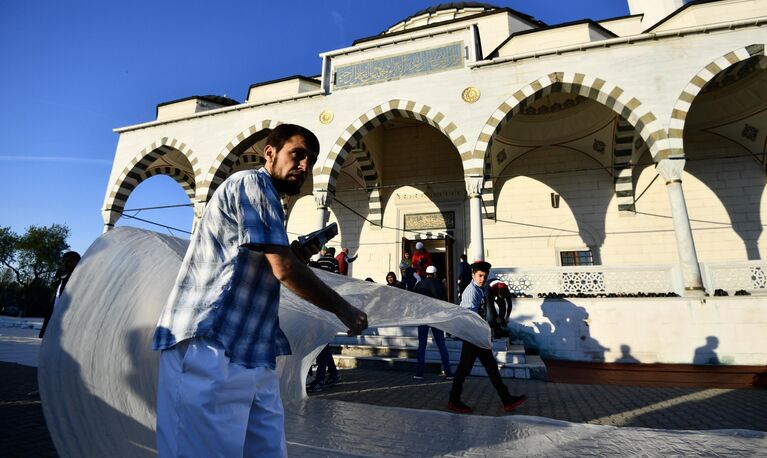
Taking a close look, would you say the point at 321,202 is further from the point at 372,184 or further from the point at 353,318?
the point at 353,318

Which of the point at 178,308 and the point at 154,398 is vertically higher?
the point at 178,308

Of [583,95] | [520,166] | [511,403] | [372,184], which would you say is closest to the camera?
[511,403]

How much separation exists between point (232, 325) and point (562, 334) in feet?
23.5

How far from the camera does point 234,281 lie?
1078mm

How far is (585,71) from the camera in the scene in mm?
7855

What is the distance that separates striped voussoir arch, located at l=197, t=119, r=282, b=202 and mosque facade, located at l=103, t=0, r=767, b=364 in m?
0.04

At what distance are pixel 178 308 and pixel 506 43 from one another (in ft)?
35.2

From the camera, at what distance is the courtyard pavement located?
2318 mm

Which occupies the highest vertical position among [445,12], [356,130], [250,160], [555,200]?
[445,12]

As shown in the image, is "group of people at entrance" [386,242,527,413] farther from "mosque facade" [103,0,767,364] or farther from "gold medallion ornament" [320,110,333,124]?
"gold medallion ornament" [320,110,333,124]

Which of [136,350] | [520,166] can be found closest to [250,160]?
[520,166]

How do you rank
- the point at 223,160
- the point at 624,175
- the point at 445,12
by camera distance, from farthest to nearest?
the point at 445,12, the point at 223,160, the point at 624,175

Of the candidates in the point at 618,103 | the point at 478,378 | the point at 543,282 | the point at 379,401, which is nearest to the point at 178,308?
the point at 379,401

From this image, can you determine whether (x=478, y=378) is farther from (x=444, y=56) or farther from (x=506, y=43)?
(x=506, y=43)
